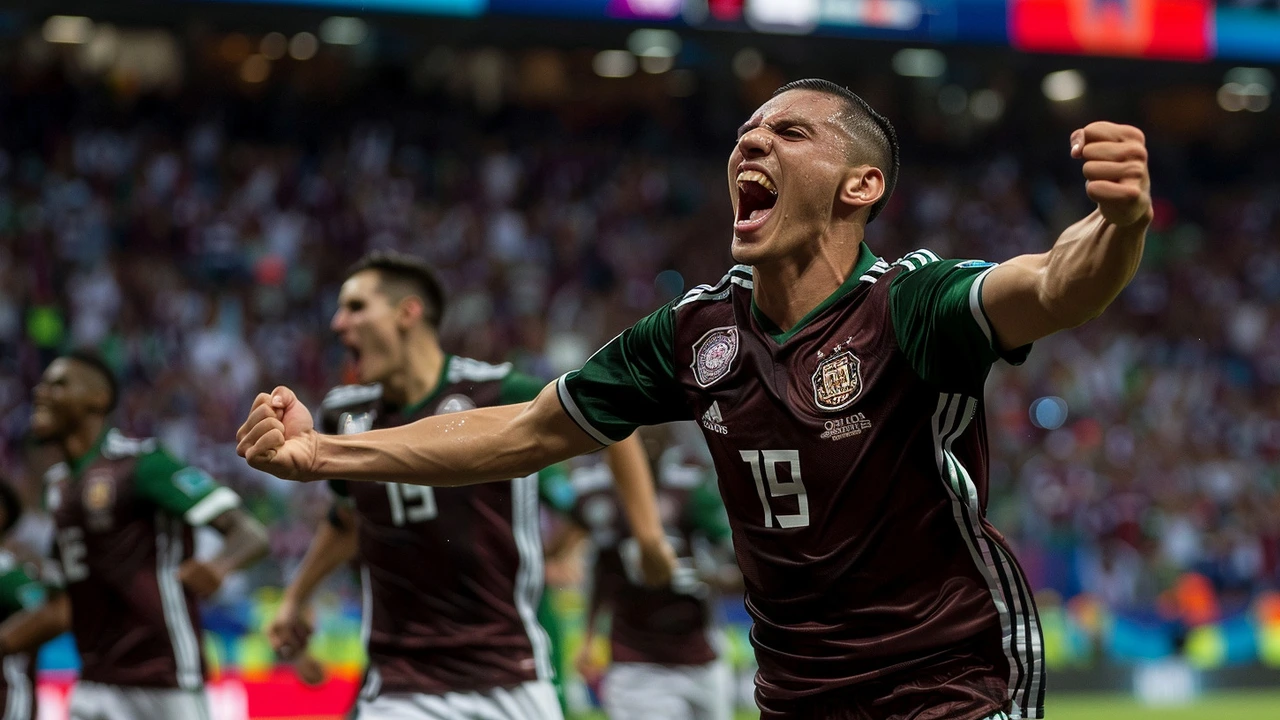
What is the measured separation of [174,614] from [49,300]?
11.3m

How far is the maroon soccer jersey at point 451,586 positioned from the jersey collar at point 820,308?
7.30 ft

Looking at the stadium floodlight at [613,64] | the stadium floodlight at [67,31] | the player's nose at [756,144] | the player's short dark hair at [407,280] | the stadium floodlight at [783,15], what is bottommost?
the player's nose at [756,144]

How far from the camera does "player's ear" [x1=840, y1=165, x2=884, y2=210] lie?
12.5 feet

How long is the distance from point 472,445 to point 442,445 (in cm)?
8

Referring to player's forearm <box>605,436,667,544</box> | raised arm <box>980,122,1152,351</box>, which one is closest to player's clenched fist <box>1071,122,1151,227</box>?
raised arm <box>980,122,1152,351</box>

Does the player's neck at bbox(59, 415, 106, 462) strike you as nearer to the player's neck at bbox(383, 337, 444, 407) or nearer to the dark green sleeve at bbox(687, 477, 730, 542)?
the player's neck at bbox(383, 337, 444, 407)

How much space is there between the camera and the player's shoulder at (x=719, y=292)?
3988 mm

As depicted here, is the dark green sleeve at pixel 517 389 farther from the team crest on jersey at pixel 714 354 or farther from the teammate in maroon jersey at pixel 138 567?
the team crest on jersey at pixel 714 354

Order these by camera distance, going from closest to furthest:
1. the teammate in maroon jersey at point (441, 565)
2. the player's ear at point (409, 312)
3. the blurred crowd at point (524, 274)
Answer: the teammate in maroon jersey at point (441, 565) → the player's ear at point (409, 312) → the blurred crowd at point (524, 274)

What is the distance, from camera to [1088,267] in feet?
9.62

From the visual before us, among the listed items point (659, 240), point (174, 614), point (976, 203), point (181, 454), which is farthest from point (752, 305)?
point (976, 203)

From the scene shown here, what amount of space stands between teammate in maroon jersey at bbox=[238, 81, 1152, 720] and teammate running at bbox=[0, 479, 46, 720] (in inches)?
178

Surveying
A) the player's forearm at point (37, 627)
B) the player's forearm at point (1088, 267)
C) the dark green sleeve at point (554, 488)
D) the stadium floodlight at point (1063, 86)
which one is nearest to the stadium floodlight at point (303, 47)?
the stadium floodlight at point (1063, 86)

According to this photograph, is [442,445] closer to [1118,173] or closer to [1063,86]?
[1118,173]
